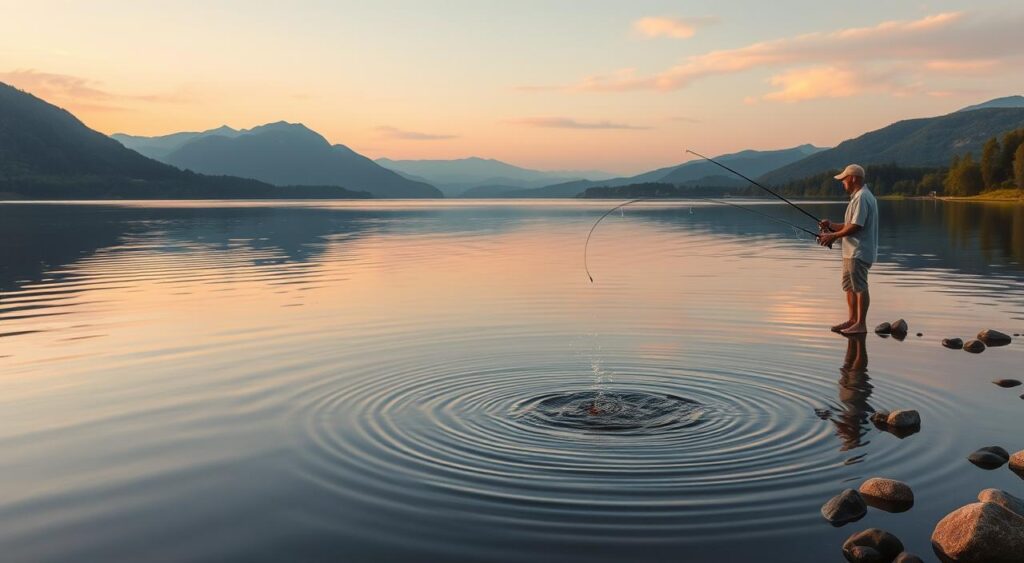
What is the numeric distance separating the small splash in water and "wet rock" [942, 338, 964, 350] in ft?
24.4

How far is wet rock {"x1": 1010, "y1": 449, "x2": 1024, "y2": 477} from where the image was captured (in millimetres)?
8752

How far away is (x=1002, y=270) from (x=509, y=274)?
1889 centimetres

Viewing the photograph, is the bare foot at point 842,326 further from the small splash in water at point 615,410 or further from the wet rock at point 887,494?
the wet rock at point 887,494

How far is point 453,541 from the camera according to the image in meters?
7.17

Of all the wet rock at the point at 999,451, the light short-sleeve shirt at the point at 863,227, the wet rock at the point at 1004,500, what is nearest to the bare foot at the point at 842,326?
the light short-sleeve shirt at the point at 863,227

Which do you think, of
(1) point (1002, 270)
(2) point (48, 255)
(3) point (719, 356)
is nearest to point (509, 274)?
(3) point (719, 356)

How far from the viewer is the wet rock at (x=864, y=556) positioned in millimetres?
6691

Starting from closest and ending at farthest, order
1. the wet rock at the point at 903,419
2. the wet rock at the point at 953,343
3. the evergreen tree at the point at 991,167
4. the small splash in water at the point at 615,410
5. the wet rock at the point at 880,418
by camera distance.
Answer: the wet rock at the point at 903,419 → the wet rock at the point at 880,418 → the small splash in water at the point at 615,410 → the wet rock at the point at 953,343 → the evergreen tree at the point at 991,167

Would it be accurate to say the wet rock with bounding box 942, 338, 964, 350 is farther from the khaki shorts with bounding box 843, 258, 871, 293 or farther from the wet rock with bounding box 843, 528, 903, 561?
the wet rock with bounding box 843, 528, 903, 561

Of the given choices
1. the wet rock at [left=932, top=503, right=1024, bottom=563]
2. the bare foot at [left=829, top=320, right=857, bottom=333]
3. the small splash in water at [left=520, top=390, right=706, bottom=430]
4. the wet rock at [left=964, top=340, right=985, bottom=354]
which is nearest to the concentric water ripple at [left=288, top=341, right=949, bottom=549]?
the small splash in water at [left=520, top=390, right=706, bottom=430]

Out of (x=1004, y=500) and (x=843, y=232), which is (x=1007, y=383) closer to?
(x=843, y=232)

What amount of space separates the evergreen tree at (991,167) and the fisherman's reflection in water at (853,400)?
499 ft

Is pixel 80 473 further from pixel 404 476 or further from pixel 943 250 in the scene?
pixel 943 250

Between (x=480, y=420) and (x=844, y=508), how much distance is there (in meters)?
4.96
